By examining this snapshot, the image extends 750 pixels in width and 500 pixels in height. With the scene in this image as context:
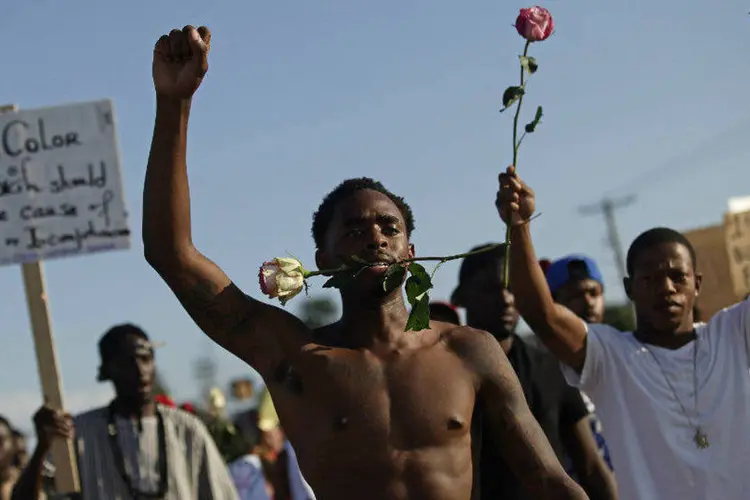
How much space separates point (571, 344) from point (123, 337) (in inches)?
115

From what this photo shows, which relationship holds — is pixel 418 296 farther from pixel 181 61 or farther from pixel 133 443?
pixel 133 443

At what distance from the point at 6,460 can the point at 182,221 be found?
21.1ft

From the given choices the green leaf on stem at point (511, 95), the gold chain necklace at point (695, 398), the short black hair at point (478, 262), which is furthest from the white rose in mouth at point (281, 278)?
the short black hair at point (478, 262)

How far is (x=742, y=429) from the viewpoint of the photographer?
4.84 meters

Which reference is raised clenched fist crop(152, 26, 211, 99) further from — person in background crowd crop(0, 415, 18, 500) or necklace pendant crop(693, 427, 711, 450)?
person in background crowd crop(0, 415, 18, 500)

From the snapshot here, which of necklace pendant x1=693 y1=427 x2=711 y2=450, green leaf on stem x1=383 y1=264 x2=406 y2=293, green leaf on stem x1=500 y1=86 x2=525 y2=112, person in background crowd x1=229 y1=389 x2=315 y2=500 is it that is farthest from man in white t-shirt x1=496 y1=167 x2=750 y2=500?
person in background crowd x1=229 y1=389 x2=315 y2=500

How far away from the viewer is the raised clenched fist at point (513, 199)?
4.45 metres

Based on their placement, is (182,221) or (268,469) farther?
(268,469)

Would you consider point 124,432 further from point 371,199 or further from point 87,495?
point 371,199

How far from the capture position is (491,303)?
577cm

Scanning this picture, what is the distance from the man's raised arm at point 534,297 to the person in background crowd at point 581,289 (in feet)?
4.17

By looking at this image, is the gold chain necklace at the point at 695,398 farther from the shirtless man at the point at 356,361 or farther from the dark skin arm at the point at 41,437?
the dark skin arm at the point at 41,437

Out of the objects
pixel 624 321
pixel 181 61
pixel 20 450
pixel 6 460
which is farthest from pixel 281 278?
pixel 624 321

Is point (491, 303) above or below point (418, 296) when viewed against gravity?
below
